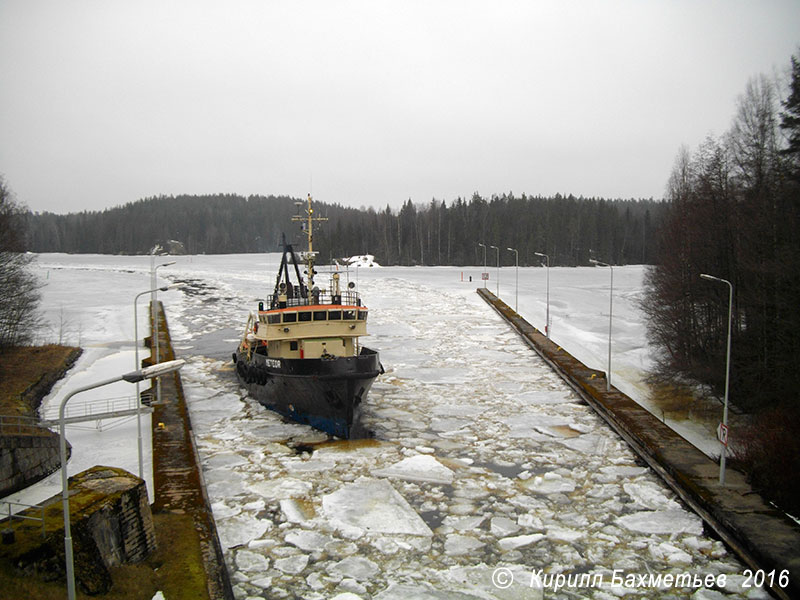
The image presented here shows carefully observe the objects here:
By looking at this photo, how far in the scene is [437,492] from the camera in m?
13.4

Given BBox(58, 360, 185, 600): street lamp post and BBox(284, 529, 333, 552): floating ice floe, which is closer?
BBox(58, 360, 185, 600): street lamp post

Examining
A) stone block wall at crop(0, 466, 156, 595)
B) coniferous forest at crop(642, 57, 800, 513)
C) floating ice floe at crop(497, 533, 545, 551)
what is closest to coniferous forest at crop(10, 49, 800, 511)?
coniferous forest at crop(642, 57, 800, 513)

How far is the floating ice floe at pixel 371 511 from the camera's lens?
1159cm

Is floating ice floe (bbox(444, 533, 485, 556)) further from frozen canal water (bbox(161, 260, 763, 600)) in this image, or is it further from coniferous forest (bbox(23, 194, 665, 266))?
coniferous forest (bbox(23, 194, 665, 266))

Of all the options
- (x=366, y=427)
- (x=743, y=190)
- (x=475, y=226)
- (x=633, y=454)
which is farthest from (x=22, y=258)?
(x=475, y=226)

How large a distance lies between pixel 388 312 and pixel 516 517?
103 feet

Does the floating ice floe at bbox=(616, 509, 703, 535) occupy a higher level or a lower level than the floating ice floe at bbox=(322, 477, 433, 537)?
lower

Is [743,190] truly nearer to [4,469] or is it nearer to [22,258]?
[4,469]

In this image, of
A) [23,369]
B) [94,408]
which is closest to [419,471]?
[94,408]

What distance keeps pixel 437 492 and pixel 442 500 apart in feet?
1.42

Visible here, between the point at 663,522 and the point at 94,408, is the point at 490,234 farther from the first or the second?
the point at 663,522

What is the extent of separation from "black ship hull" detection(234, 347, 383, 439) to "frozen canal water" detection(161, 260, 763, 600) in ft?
1.69

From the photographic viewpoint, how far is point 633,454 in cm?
1605

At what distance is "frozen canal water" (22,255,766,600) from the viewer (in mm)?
10062
